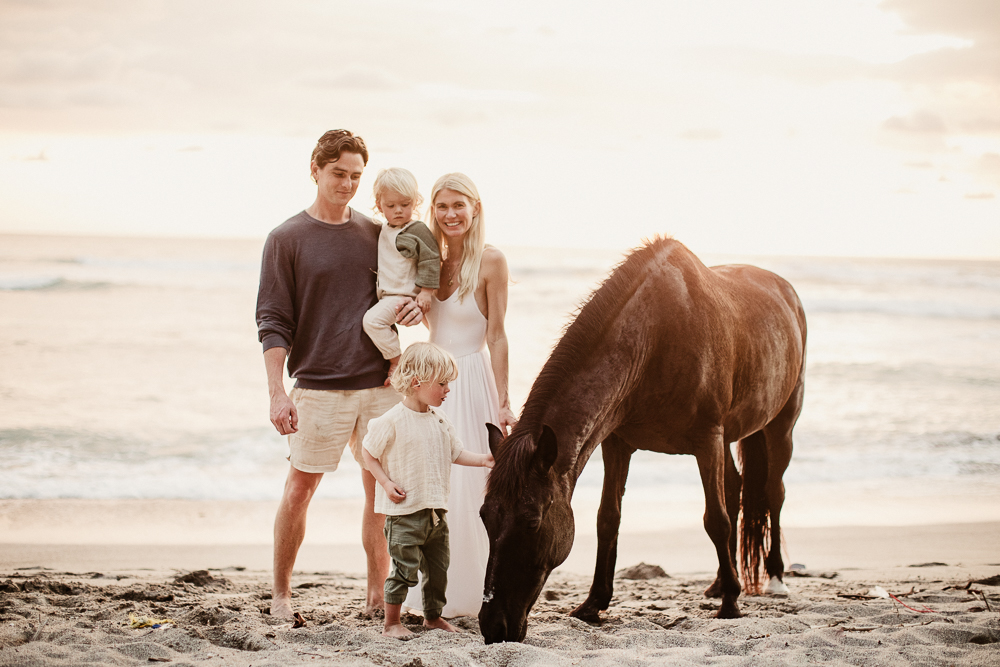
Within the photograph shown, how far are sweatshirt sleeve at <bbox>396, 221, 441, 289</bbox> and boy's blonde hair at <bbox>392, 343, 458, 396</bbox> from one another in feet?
1.59

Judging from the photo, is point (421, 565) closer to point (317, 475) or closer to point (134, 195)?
point (317, 475)

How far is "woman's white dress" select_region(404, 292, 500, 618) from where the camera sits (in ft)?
11.4

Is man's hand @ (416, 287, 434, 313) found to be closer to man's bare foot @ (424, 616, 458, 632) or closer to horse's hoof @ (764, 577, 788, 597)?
man's bare foot @ (424, 616, 458, 632)

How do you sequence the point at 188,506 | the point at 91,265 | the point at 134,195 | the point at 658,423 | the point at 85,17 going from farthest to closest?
the point at 91,265 < the point at 134,195 < the point at 85,17 < the point at 188,506 < the point at 658,423

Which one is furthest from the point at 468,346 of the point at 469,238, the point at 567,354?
the point at 567,354

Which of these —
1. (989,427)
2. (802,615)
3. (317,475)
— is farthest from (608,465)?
(989,427)

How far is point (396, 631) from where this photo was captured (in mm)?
3002

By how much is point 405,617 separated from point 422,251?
5.32 feet

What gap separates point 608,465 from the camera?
3643 mm

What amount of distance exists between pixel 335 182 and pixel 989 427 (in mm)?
8406

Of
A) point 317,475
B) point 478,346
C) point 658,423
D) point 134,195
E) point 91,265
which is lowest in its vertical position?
point 317,475

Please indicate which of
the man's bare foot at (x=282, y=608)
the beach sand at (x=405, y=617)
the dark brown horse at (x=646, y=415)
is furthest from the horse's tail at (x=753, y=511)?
the man's bare foot at (x=282, y=608)

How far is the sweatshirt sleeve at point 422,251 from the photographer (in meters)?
3.24

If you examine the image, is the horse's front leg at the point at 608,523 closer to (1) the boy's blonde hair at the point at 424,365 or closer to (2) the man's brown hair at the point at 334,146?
(1) the boy's blonde hair at the point at 424,365
